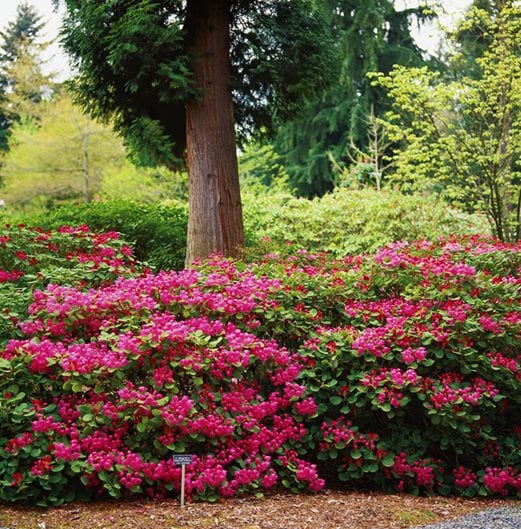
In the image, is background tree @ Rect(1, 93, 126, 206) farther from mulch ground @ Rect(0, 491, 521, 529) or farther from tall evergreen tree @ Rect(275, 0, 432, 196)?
mulch ground @ Rect(0, 491, 521, 529)

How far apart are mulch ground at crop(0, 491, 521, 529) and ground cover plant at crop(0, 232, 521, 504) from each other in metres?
0.08

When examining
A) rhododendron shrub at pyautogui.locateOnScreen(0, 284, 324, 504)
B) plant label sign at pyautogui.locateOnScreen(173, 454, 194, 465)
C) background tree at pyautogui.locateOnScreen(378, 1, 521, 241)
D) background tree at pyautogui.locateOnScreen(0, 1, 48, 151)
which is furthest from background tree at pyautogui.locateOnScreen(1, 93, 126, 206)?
plant label sign at pyautogui.locateOnScreen(173, 454, 194, 465)

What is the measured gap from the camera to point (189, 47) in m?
6.59

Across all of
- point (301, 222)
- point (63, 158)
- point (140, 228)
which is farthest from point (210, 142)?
point (63, 158)

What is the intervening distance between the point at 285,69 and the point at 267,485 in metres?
4.75

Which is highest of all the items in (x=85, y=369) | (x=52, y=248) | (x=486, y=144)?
(x=486, y=144)

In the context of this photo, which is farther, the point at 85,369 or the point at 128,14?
the point at 128,14

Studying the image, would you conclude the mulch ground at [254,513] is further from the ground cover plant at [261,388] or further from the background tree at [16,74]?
the background tree at [16,74]

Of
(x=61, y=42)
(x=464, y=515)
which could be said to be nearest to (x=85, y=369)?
(x=464, y=515)

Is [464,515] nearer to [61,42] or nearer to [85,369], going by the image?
[85,369]

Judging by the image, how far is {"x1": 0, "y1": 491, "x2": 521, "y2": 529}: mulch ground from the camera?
301 centimetres

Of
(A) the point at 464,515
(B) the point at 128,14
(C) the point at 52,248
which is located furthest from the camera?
(B) the point at 128,14

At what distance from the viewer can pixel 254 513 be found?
3.19 m

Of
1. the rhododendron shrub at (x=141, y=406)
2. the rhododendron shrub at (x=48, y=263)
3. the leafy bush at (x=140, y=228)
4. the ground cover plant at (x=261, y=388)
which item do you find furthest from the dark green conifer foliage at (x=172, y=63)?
the rhododendron shrub at (x=141, y=406)
